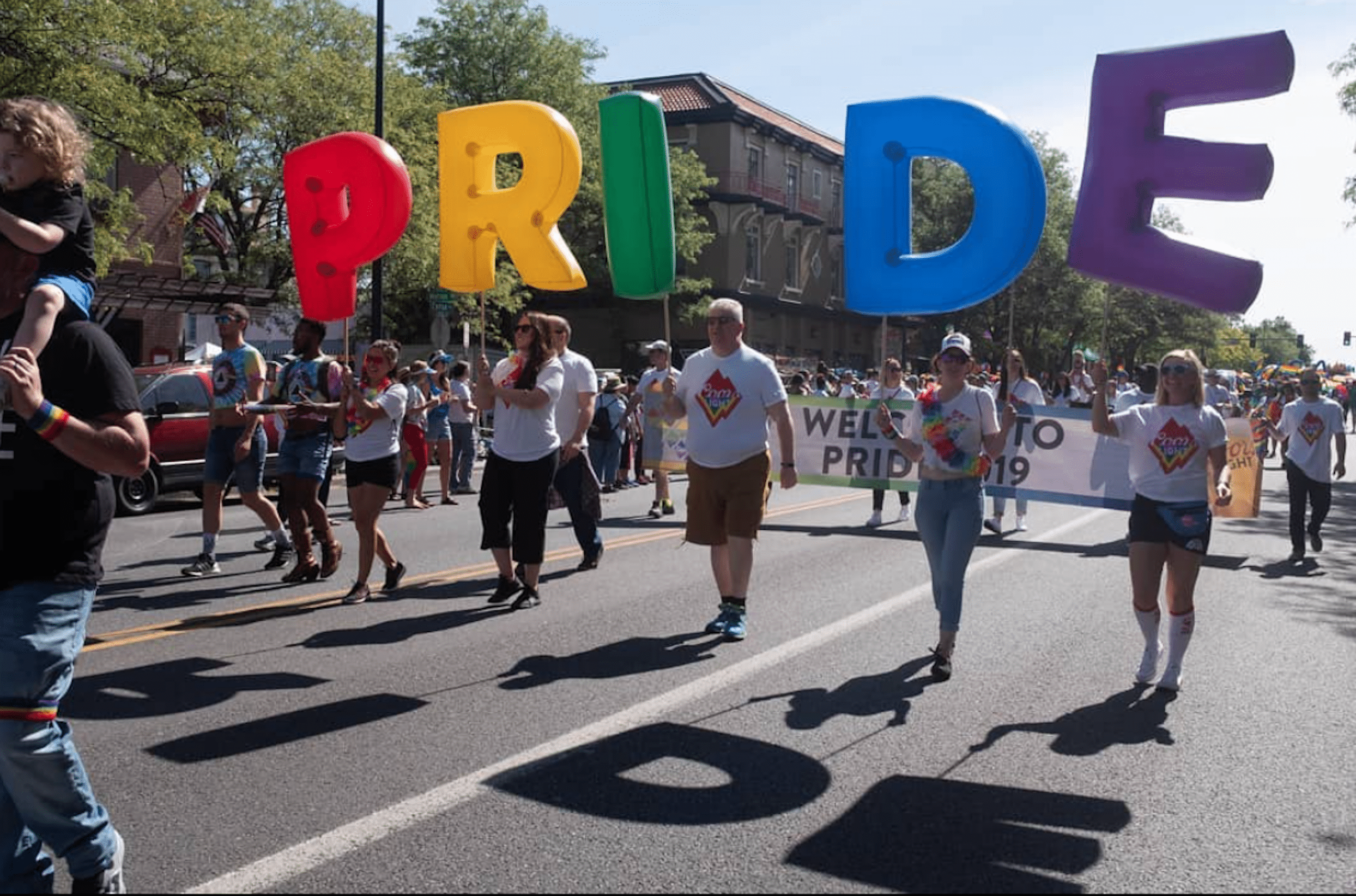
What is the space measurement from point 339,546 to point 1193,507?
6.00 meters

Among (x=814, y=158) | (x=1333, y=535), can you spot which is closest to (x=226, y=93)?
(x=1333, y=535)

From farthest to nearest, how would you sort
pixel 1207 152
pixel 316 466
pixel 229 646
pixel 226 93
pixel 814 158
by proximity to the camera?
pixel 814 158 < pixel 226 93 < pixel 316 466 < pixel 229 646 < pixel 1207 152

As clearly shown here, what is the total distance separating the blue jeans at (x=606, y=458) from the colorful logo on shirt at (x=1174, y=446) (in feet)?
38.4

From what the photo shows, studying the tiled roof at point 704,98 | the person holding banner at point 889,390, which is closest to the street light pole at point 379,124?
the person holding banner at point 889,390

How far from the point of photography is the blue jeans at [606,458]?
17.8 m

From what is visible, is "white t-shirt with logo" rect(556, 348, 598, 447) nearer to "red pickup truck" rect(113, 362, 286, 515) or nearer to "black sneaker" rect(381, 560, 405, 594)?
"black sneaker" rect(381, 560, 405, 594)

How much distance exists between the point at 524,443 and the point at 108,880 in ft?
16.7

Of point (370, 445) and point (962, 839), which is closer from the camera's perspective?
point (962, 839)

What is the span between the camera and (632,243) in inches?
305

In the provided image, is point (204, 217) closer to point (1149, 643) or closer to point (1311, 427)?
point (1311, 427)

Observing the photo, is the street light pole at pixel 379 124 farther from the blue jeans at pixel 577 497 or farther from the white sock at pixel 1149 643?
the white sock at pixel 1149 643

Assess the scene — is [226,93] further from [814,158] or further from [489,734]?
[814,158]

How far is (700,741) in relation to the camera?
5.34 metres

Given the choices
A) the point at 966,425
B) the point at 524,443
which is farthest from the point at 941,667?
the point at 524,443
